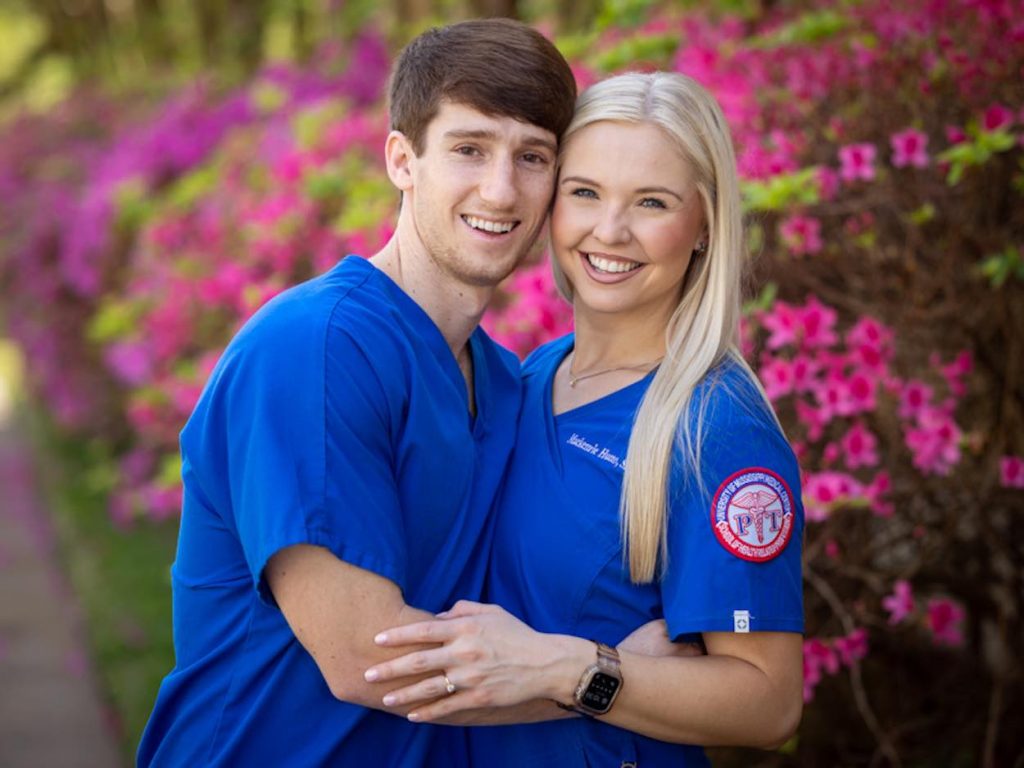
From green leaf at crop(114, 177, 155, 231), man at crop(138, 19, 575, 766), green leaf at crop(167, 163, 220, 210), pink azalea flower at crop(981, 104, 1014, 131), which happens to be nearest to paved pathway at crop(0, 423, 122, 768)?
green leaf at crop(114, 177, 155, 231)

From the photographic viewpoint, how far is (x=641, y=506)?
212 cm

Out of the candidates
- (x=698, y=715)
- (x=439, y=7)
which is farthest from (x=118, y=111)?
(x=698, y=715)

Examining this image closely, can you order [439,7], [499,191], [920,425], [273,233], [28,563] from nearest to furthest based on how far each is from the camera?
[499,191] → [920,425] → [273,233] → [28,563] → [439,7]

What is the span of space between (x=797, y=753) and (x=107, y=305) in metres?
5.48

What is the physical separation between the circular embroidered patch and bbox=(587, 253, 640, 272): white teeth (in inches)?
21.8

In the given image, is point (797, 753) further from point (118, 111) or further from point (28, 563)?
point (118, 111)

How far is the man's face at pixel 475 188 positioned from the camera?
2.32 metres

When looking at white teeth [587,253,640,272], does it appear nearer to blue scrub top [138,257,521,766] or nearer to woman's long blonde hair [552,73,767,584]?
woman's long blonde hair [552,73,767,584]

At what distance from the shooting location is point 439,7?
31.7 ft

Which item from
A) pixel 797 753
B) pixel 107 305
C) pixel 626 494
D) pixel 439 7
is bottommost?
pixel 797 753

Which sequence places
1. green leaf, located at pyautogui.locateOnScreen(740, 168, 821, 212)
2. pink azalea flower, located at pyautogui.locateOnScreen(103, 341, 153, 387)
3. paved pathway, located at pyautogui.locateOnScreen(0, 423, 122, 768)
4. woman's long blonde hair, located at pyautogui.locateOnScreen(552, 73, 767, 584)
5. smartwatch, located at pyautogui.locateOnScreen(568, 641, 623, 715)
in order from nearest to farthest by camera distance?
smartwatch, located at pyautogui.locateOnScreen(568, 641, 623, 715), woman's long blonde hair, located at pyautogui.locateOnScreen(552, 73, 767, 584), green leaf, located at pyautogui.locateOnScreen(740, 168, 821, 212), paved pathway, located at pyautogui.locateOnScreen(0, 423, 122, 768), pink azalea flower, located at pyautogui.locateOnScreen(103, 341, 153, 387)

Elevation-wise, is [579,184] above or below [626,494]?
above

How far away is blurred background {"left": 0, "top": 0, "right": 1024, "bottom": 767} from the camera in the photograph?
10.3 ft

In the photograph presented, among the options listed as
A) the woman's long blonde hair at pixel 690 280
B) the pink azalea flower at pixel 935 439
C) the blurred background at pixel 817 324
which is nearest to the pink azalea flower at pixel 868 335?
the blurred background at pixel 817 324
